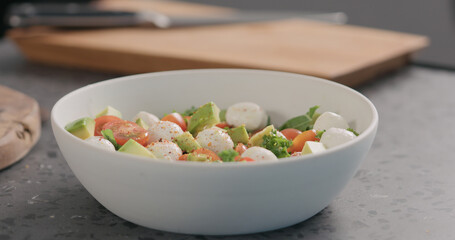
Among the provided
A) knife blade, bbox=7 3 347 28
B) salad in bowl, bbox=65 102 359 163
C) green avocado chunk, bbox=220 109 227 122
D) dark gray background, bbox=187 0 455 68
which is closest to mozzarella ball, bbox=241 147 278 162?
salad in bowl, bbox=65 102 359 163

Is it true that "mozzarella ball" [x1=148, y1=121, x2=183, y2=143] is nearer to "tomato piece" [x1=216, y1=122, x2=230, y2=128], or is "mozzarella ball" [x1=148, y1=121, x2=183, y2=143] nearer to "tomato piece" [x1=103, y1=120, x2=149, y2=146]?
"tomato piece" [x1=103, y1=120, x2=149, y2=146]

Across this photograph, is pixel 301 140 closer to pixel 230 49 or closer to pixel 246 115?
pixel 246 115

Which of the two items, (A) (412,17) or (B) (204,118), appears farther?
(A) (412,17)

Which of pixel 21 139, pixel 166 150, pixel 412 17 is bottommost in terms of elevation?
pixel 412 17

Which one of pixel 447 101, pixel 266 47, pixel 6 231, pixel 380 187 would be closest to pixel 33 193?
pixel 6 231

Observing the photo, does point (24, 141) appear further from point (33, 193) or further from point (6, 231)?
point (6, 231)

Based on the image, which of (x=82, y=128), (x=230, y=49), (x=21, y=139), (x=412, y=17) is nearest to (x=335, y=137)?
(x=82, y=128)

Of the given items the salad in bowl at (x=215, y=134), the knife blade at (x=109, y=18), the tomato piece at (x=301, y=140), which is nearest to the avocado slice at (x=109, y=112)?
the salad in bowl at (x=215, y=134)
